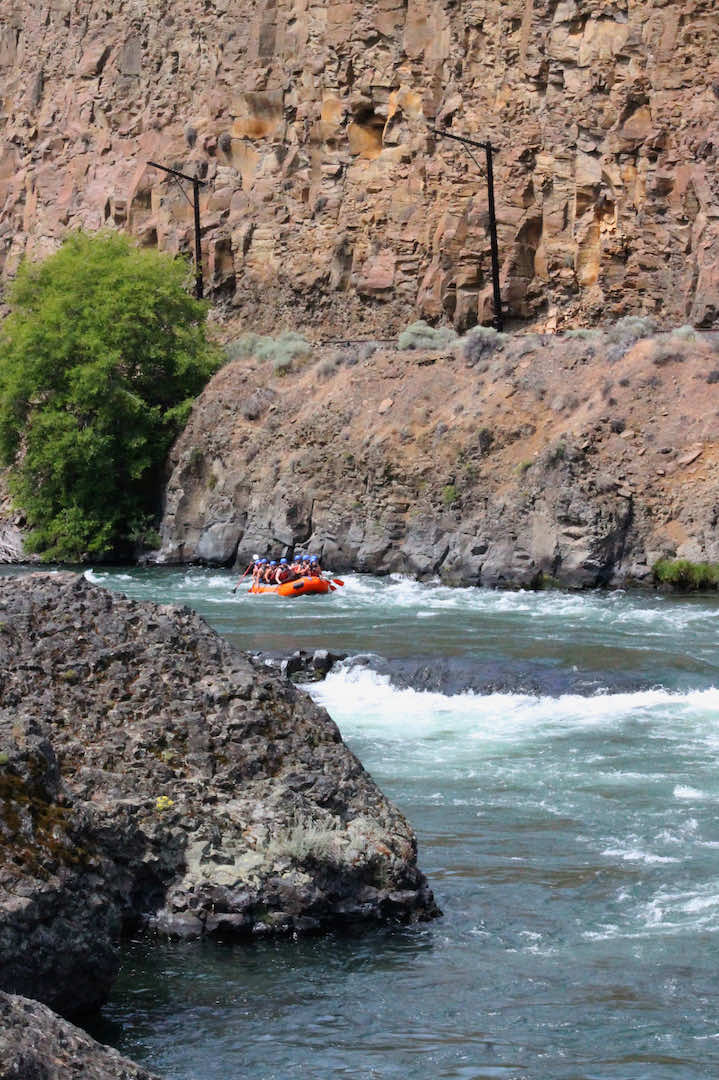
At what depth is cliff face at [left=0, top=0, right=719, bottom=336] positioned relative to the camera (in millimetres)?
41594

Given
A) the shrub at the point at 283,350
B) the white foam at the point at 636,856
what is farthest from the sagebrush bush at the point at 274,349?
the white foam at the point at 636,856

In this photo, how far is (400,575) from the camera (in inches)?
1319

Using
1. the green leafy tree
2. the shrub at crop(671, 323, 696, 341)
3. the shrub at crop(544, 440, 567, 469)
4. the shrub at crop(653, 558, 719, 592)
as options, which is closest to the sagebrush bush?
the green leafy tree

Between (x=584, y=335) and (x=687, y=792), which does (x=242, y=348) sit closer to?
(x=584, y=335)

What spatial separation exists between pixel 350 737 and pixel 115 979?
7758 mm

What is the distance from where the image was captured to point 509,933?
28.2 feet

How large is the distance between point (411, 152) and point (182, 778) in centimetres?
4081

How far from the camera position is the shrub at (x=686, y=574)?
29359 millimetres

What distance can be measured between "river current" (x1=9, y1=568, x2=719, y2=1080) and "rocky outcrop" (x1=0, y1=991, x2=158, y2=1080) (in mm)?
1568

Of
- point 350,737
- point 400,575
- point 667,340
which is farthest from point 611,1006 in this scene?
point 667,340

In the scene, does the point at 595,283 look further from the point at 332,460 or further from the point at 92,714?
the point at 92,714

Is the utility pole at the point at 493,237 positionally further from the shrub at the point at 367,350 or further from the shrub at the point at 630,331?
the shrub at the point at 630,331

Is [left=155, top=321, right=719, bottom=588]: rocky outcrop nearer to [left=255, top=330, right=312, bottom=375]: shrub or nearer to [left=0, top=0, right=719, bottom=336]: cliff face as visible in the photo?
[left=255, top=330, right=312, bottom=375]: shrub

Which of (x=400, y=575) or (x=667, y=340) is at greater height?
(x=667, y=340)
